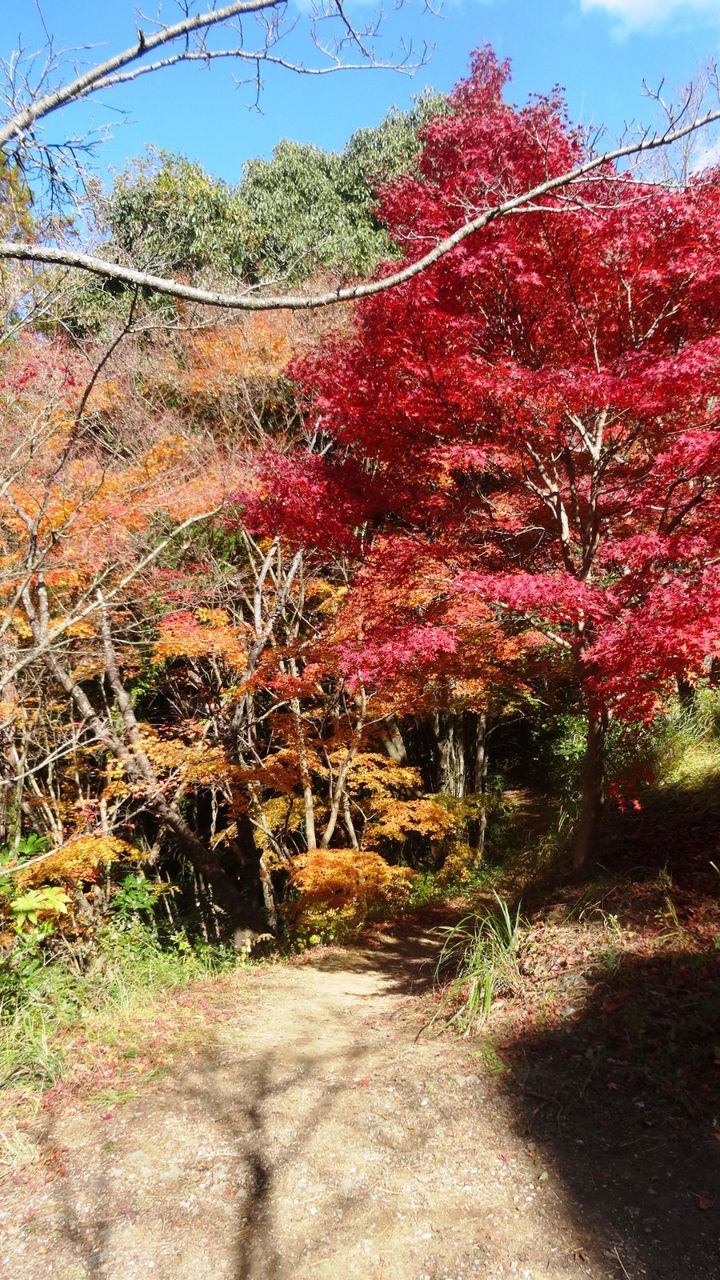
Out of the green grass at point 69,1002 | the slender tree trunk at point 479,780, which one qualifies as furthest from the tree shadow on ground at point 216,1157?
the slender tree trunk at point 479,780

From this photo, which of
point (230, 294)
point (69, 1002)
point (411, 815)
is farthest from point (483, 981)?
point (411, 815)

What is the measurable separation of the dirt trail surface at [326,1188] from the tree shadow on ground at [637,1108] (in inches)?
0.6

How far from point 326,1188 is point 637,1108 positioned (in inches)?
59.6

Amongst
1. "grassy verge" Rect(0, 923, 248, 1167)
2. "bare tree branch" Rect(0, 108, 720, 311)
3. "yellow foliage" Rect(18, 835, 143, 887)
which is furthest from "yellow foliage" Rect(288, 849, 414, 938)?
"bare tree branch" Rect(0, 108, 720, 311)

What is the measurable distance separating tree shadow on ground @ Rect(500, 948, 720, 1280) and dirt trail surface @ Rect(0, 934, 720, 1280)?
2 cm

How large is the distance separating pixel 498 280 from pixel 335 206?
1285cm

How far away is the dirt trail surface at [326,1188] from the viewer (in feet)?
8.69

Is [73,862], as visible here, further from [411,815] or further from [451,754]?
[451,754]

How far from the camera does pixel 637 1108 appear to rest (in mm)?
3312

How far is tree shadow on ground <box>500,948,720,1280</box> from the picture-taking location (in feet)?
8.66

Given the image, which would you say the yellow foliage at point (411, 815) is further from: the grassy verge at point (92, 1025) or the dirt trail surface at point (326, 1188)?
the dirt trail surface at point (326, 1188)

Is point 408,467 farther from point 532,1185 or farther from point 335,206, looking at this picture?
point 335,206

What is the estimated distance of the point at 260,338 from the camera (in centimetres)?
1104

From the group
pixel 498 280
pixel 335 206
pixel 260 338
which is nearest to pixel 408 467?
pixel 498 280
